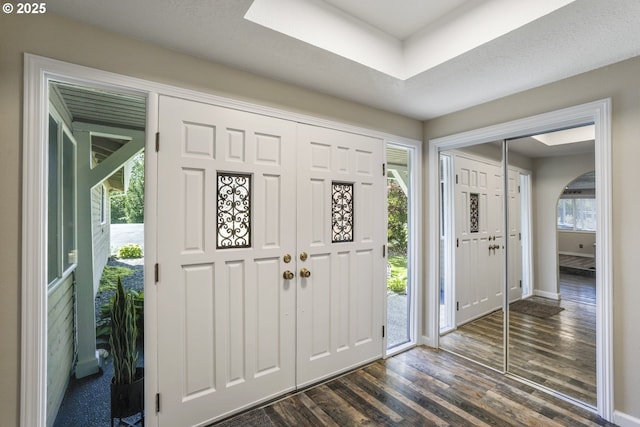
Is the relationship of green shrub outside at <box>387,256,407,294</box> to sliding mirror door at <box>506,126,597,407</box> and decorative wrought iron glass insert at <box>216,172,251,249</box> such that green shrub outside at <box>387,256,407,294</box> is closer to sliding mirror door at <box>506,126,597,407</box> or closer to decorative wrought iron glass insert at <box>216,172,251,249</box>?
sliding mirror door at <box>506,126,597,407</box>

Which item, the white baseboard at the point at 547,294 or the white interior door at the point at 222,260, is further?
the white baseboard at the point at 547,294

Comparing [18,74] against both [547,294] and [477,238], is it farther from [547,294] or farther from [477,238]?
[547,294]

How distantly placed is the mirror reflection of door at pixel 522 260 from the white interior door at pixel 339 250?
83 centimetres

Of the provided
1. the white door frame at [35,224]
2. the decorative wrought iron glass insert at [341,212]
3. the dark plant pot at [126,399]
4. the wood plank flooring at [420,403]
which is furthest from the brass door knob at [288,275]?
the white door frame at [35,224]

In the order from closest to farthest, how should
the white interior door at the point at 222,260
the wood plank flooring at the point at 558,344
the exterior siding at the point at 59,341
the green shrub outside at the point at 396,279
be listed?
the white interior door at the point at 222,260 < the exterior siding at the point at 59,341 < the wood plank flooring at the point at 558,344 < the green shrub outside at the point at 396,279

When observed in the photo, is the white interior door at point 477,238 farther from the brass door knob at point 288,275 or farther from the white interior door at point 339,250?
the brass door knob at point 288,275

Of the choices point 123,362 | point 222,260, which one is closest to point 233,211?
point 222,260

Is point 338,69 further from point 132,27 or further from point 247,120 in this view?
point 132,27

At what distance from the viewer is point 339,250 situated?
244 cm

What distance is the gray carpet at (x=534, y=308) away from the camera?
2.40m

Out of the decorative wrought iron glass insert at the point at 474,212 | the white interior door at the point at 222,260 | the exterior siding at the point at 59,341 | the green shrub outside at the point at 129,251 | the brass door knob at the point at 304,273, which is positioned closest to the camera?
the white interior door at the point at 222,260

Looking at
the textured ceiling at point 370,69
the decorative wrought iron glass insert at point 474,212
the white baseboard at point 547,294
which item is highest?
the textured ceiling at point 370,69

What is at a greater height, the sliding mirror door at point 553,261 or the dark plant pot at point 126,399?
the sliding mirror door at point 553,261

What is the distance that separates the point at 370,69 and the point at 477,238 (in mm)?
1885
